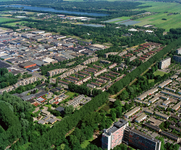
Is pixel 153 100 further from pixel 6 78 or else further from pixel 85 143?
pixel 6 78

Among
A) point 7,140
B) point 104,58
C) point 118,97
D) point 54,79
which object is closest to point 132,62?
point 104,58

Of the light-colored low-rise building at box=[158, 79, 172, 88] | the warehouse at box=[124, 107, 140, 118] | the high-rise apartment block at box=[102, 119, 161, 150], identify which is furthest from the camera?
the light-colored low-rise building at box=[158, 79, 172, 88]

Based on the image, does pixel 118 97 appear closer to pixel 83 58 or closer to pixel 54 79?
pixel 54 79

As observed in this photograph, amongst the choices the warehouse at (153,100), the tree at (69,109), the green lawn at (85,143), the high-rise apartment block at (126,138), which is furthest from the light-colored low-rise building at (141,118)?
the tree at (69,109)

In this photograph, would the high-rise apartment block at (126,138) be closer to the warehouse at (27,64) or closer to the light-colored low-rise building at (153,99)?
the light-colored low-rise building at (153,99)

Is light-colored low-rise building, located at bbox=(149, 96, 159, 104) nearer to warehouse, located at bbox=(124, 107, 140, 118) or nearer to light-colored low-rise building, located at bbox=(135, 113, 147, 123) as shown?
warehouse, located at bbox=(124, 107, 140, 118)

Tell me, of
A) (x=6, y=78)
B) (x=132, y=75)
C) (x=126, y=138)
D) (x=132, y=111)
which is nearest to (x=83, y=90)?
(x=132, y=111)

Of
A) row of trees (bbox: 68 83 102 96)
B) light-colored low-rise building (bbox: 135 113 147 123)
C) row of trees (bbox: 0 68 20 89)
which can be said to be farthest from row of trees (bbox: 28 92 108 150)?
row of trees (bbox: 0 68 20 89)
